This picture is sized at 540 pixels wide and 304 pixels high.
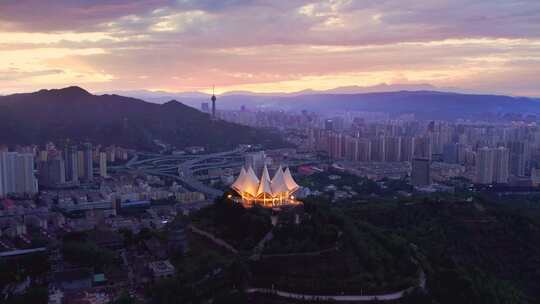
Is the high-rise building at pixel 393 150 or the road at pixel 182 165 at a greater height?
the high-rise building at pixel 393 150

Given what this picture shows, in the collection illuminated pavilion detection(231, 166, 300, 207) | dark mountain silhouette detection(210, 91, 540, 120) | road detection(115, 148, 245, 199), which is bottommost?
road detection(115, 148, 245, 199)

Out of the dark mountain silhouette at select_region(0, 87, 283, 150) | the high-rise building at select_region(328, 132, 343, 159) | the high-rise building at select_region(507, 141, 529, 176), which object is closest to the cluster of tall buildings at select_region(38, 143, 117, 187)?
the dark mountain silhouette at select_region(0, 87, 283, 150)

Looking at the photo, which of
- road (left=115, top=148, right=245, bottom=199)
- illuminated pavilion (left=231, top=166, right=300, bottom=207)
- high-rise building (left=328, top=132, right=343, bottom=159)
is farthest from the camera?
high-rise building (left=328, top=132, right=343, bottom=159)

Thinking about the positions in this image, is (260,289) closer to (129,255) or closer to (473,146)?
(129,255)

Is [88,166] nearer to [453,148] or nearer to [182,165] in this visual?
[182,165]

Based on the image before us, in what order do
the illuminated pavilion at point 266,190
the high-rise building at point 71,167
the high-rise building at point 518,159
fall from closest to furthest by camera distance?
the illuminated pavilion at point 266,190, the high-rise building at point 71,167, the high-rise building at point 518,159

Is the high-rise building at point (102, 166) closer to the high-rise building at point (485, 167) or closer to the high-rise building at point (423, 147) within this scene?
the high-rise building at point (485, 167)

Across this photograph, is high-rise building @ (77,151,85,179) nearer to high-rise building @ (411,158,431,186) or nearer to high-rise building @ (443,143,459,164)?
high-rise building @ (411,158,431,186)

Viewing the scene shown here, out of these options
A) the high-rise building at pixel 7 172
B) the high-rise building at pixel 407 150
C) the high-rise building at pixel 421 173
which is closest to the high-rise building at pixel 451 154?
the high-rise building at pixel 407 150
